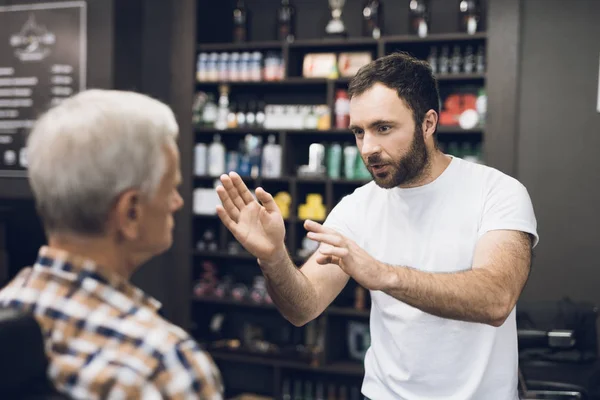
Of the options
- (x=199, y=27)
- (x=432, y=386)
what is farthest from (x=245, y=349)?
(x=432, y=386)

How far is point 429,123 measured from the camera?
2266mm

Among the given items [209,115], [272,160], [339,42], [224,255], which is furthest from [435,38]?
[224,255]

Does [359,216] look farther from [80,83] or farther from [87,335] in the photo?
[80,83]

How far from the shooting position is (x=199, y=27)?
16.3 ft

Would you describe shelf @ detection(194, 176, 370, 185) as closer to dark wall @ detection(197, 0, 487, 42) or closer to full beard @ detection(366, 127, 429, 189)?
dark wall @ detection(197, 0, 487, 42)

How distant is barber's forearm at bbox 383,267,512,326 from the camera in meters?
1.77

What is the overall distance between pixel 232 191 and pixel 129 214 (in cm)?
74

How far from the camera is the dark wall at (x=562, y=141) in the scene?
Result: 426cm

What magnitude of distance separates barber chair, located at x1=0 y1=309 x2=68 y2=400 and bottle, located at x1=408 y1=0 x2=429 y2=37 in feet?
12.7

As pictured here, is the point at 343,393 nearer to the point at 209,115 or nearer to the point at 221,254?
the point at 221,254

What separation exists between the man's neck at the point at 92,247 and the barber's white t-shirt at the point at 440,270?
3.65 feet

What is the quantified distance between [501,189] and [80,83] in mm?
3589

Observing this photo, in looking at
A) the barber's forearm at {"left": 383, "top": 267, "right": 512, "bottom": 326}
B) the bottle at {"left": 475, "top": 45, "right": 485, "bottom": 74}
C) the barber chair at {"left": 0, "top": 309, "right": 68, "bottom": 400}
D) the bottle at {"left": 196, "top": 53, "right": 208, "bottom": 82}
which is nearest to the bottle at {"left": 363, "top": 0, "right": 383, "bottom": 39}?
the bottle at {"left": 475, "top": 45, "right": 485, "bottom": 74}

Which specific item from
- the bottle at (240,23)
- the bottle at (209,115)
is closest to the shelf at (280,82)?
the bottle at (209,115)
